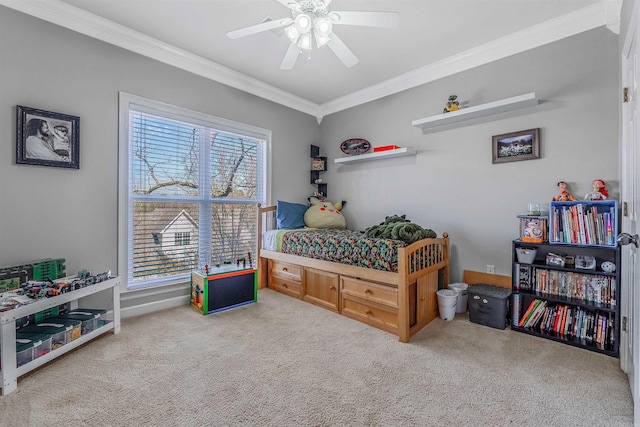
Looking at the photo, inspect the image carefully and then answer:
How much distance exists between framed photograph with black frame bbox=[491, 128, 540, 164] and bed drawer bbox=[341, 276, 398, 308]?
166 centimetres

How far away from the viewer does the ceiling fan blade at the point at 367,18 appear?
5.51 ft

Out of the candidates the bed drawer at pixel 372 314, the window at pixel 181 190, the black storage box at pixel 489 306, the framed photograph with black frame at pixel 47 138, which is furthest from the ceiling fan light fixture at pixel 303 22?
the black storage box at pixel 489 306

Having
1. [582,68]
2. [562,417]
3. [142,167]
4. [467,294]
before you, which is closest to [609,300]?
[467,294]

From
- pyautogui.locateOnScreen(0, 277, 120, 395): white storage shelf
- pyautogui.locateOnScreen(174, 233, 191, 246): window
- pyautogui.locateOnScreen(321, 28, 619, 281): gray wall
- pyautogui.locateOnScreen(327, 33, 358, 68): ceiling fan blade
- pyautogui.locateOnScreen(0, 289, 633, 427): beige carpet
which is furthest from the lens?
pyautogui.locateOnScreen(174, 233, 191, 246): window

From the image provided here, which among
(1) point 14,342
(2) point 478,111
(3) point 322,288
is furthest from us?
(3) point 322,288

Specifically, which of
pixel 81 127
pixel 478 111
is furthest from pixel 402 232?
pixel 81 127

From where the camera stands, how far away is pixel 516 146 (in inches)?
103

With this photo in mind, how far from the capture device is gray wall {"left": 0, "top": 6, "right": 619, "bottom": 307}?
83.7 inches

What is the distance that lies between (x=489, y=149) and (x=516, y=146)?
0.22 metres

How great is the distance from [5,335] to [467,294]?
3315 mm

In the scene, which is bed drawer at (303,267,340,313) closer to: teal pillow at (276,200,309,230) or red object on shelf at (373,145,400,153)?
teal pillow at (276,200,309,230)

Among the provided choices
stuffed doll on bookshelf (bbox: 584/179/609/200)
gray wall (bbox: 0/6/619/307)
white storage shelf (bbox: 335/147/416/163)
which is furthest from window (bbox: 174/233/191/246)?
stuffed doll on bookshelf (bbox: 584/179/609/200)

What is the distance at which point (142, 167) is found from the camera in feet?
8.95

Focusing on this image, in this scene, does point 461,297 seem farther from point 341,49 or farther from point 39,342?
point 39,342
